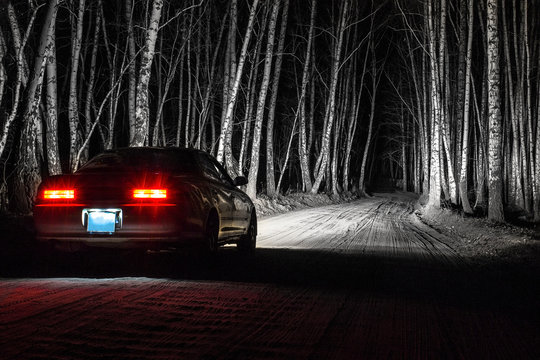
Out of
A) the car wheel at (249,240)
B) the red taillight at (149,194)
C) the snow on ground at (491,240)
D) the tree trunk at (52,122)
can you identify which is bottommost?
the snow on ground at (491,240)

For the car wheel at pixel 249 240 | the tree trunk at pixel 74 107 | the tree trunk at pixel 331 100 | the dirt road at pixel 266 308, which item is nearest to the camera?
the dirt road at pixel 266 308

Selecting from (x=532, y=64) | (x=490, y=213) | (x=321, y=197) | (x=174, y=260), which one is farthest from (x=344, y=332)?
(x=532, y=64)

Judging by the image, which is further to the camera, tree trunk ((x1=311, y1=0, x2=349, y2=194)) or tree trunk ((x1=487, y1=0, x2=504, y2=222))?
tree trunk ((x1=311, y1=0, x2=349, y2=194))

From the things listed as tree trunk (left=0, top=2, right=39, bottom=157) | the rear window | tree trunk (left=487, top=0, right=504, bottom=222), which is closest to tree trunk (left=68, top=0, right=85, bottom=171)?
tree trunk (left=0, top=2, right=39, bottom=157)

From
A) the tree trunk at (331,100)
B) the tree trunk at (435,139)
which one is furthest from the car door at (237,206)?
the tree trunk at (331,100)

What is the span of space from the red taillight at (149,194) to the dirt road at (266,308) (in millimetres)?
996

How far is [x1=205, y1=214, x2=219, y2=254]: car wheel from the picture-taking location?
7074 mm

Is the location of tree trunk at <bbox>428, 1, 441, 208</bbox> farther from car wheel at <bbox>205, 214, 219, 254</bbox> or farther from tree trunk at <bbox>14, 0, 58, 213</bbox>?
car wheel at <bbox>205, 214, 219, 254</bbox>

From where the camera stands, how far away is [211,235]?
7281 millimetres

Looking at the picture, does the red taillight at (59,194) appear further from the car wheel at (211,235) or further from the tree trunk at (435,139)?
the tree trunk at (435,139)

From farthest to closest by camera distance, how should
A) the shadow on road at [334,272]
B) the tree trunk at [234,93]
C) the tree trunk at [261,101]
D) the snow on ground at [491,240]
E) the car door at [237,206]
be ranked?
1. the tree trunk at [261,101]
2. the tree trunk at [234,93]
3. the snow on ground at [491,240]
4. the car door at [237,206]
5. the shadow on road at [334,272]

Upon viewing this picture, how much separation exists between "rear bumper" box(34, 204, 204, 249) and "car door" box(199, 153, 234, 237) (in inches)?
39.3

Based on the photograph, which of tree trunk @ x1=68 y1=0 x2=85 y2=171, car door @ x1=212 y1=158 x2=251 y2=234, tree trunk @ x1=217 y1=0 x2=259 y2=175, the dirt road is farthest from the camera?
tree trunk @ x1=217 y1=0 x2=259 y2=175

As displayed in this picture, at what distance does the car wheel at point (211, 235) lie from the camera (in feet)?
23.2
